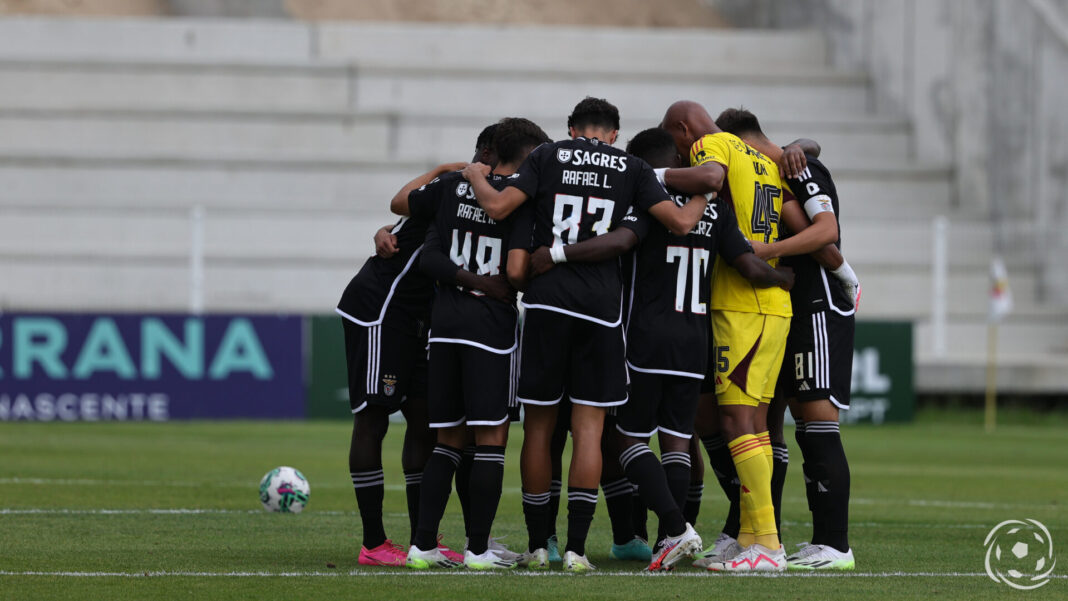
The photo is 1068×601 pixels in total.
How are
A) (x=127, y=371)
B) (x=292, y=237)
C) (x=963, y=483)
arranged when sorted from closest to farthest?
(x=963, y=483) < (x=127, y=371) < (x=292, y=237)

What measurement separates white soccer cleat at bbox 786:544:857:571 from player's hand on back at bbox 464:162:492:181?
2.39m

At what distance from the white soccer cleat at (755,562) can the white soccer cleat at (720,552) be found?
0.10 meters

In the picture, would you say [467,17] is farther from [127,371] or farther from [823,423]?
[823,423]

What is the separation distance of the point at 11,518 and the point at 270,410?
11509mm

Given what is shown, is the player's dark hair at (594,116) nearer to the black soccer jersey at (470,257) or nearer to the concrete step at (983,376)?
the black soccer jersey at (470,257)

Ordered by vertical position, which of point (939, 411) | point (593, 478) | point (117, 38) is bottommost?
point (939, 411)

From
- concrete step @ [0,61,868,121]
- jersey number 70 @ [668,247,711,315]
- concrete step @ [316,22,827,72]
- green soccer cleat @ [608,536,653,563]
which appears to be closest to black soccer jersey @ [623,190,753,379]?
jersey number 70 @ [668,247,711,315]

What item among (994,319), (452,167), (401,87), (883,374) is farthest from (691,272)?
(401,87)

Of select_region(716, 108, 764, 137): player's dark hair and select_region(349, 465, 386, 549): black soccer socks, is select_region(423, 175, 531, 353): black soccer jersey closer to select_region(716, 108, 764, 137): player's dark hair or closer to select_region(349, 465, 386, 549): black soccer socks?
select_region(349, 465, 386, 549): black soccer socks

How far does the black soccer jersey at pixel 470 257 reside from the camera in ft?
24.4

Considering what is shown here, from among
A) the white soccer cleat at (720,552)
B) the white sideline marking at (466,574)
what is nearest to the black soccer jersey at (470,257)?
the white sideline marking at (466,574)

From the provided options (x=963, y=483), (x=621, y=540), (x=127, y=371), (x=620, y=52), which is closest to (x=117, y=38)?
(x=620, y=52)

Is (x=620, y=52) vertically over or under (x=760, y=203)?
over

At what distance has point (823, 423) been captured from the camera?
7734mm
